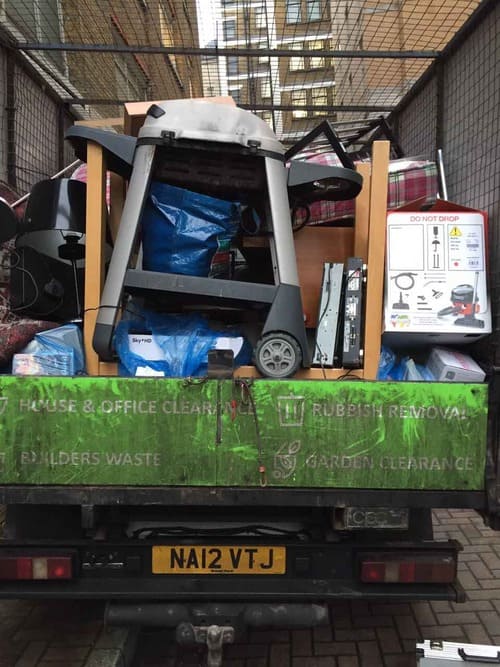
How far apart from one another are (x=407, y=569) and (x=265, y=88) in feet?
17.3

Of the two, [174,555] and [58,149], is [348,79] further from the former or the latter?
[174,555]

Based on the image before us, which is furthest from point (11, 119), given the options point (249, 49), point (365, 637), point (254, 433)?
point (365, 637)

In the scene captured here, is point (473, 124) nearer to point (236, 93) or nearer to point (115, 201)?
point (115, 201)

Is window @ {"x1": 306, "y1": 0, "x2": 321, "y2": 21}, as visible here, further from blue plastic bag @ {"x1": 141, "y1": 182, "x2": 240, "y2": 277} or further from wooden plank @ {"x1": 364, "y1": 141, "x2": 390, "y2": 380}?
blue plastic bag @ {"x1": 141, "y1": 182, "x2": 240, "y2": 277}

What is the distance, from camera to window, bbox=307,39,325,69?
15.6ft

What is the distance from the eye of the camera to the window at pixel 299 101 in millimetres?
5570

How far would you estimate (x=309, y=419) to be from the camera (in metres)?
2.04

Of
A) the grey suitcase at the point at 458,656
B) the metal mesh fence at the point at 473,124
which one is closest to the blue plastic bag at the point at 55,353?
the grey suitcase at the point at 458,656

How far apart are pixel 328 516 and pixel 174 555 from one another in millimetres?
617

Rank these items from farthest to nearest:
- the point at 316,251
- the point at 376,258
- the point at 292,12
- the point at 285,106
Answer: the point at 285,106, the point at 292,12, the point at 316,251, the point at 376,258

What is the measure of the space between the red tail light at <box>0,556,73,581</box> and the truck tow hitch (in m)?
0.48

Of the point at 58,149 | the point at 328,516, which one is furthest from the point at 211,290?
the point at 58,149

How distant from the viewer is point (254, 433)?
203cm

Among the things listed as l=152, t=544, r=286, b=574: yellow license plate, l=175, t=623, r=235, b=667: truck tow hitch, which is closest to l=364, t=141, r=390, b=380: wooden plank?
l=152, t=544, r=286, b=574: yellow license plate
